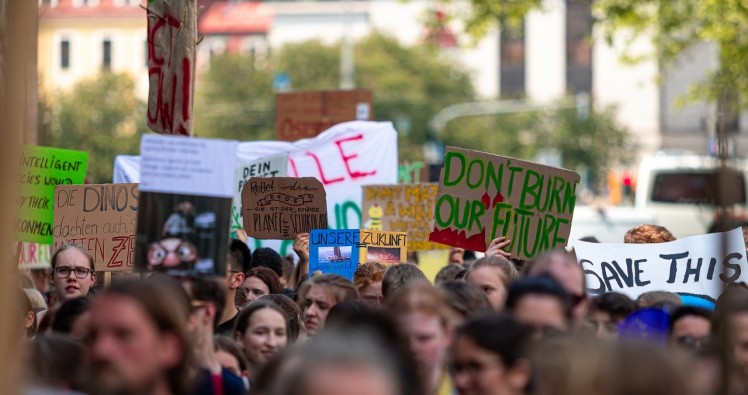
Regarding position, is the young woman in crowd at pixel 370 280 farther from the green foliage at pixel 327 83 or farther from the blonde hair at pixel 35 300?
the green foliage at pixel 327 83

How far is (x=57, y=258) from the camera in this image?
8.20 metres

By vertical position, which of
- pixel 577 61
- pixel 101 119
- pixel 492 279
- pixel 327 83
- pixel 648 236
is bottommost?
pixel 492 279

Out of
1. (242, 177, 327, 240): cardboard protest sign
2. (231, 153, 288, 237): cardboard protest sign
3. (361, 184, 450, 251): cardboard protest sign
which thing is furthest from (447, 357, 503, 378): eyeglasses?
(231, 153, 288, 237): cardboard protest sign

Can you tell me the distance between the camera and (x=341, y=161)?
12828 millimetres

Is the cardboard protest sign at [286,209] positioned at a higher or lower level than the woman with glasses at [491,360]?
higher

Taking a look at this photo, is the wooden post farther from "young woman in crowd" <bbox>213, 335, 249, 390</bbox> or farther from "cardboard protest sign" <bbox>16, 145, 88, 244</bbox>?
"cardboard protest sign" <bbox>16, 145, 88, 244</bbox>

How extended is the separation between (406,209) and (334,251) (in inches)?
97.6

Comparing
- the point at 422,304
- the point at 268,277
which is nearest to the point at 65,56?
the point at 268,277

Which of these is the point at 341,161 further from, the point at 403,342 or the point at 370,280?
the point at 403,342

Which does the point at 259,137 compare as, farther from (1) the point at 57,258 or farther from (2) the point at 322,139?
(1) the point at 57,258

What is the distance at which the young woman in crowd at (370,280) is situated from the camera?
26.2 feet

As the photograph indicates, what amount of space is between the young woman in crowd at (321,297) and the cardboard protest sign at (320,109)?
8.47 m

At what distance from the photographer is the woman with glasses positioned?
466 cm

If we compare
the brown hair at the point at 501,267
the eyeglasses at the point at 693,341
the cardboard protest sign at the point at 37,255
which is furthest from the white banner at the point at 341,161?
the eyeglasses at the point at 693,341
